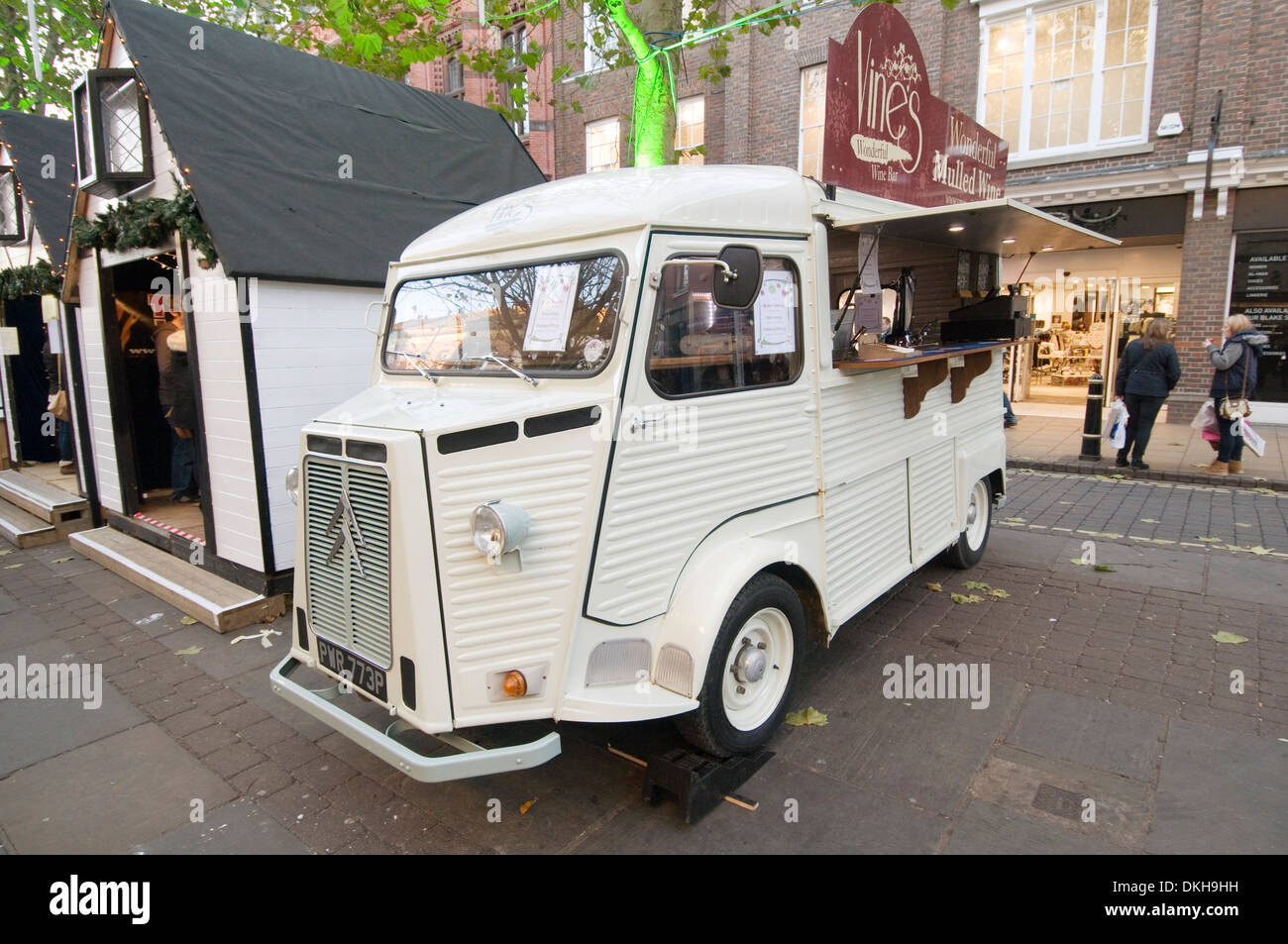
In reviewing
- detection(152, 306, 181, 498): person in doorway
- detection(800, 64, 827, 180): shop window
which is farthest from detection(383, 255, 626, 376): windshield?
detection(800, 64, 827, 180): shop window

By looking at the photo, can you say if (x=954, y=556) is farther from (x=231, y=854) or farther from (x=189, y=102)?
(x=189, y=102)

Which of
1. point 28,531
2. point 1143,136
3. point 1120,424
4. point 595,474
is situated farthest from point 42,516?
point 1143,136

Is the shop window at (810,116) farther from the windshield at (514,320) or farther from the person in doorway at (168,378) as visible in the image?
the windshield at (514,320)

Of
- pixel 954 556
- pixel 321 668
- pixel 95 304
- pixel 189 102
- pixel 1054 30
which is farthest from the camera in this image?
pixel 1054 30

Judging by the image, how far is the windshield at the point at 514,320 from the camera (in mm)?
3082

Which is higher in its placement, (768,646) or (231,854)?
(768,646)

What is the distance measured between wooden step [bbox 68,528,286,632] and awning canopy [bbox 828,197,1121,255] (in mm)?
4825

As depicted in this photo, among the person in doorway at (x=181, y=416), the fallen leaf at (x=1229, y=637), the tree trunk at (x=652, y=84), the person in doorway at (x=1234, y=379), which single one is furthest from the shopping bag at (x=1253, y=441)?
the person in doorway at (x=181, y=416)

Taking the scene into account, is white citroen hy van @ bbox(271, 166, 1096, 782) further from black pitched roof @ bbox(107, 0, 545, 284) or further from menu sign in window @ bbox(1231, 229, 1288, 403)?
menu sign in window @ bbox(1231, 229, 1288, 403)

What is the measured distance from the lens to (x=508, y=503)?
2734 millimetres

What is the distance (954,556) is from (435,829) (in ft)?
15.0

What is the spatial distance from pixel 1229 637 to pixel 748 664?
3.52 metres

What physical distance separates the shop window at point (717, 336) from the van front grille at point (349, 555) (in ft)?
4.08
